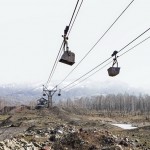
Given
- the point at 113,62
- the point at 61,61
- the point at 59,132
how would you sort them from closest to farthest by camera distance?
1. the point at 61,61
2. the point at 113,62
3. the point at 59,132

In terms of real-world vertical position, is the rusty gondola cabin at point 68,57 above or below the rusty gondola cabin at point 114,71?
above

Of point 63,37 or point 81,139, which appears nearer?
point 63,37

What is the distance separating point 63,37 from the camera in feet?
45.8

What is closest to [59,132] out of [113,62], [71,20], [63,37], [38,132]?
[38,132]

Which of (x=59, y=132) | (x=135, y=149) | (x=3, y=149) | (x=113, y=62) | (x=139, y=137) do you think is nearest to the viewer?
(x=113, y=62)

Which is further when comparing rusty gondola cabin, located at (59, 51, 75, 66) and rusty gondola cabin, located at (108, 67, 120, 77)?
rusty gondola cabin, located at (108, 67, 120, 77)

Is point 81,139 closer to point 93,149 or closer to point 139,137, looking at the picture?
point 93,149

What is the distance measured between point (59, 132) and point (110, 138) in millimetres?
12363

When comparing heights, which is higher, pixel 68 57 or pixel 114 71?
pixel 68 57

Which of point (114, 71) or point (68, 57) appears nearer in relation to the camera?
point (68, 57)

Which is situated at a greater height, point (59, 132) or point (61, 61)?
point (61, 61)

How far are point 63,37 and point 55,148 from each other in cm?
2200

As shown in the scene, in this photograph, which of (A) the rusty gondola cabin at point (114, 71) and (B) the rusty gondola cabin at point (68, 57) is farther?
(A) the rusty gondola cabin at point (114, 71)

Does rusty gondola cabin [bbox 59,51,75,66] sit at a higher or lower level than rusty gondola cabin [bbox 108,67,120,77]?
higher
